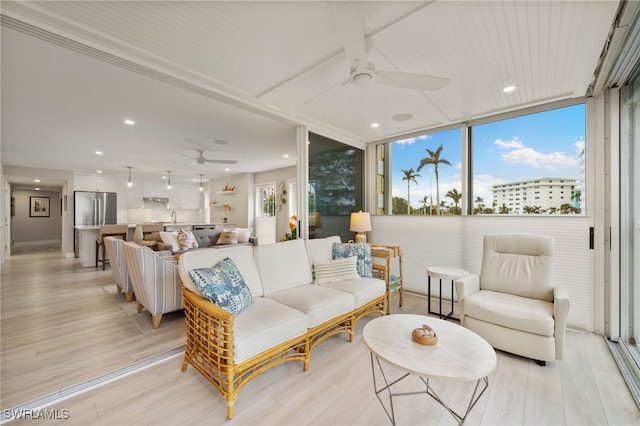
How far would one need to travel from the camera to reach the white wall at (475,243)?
9.12 feet

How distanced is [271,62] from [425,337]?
240 cm

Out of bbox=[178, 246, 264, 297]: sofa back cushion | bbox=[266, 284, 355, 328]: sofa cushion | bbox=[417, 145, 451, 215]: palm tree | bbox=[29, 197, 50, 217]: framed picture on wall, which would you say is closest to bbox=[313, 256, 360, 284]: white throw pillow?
bbox=[266, 284, 355, 328]: sofa cushion

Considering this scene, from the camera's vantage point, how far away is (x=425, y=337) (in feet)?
5.11

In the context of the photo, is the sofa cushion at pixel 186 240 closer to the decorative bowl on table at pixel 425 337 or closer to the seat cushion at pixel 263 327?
the seat cushion at pixel 263 327

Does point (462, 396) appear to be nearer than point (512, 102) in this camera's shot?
Yes

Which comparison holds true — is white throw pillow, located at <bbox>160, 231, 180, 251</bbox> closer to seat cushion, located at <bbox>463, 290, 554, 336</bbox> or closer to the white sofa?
the white sofa

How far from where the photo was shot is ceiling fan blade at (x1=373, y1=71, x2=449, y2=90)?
6.03 feet

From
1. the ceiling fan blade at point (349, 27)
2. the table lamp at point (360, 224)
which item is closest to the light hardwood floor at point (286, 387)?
the table lamp at point (360, 224)

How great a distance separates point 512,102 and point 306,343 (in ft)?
11.3

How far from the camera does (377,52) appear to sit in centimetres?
207

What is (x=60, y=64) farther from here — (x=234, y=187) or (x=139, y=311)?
(x=234, y=187)

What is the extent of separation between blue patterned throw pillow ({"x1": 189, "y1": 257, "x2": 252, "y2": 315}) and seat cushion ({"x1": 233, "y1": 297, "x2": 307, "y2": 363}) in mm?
87

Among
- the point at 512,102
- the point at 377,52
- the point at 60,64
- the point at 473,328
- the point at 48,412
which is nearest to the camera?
the point at 48,412

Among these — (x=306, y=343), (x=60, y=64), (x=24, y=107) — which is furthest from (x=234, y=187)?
(x=306, y=343)
